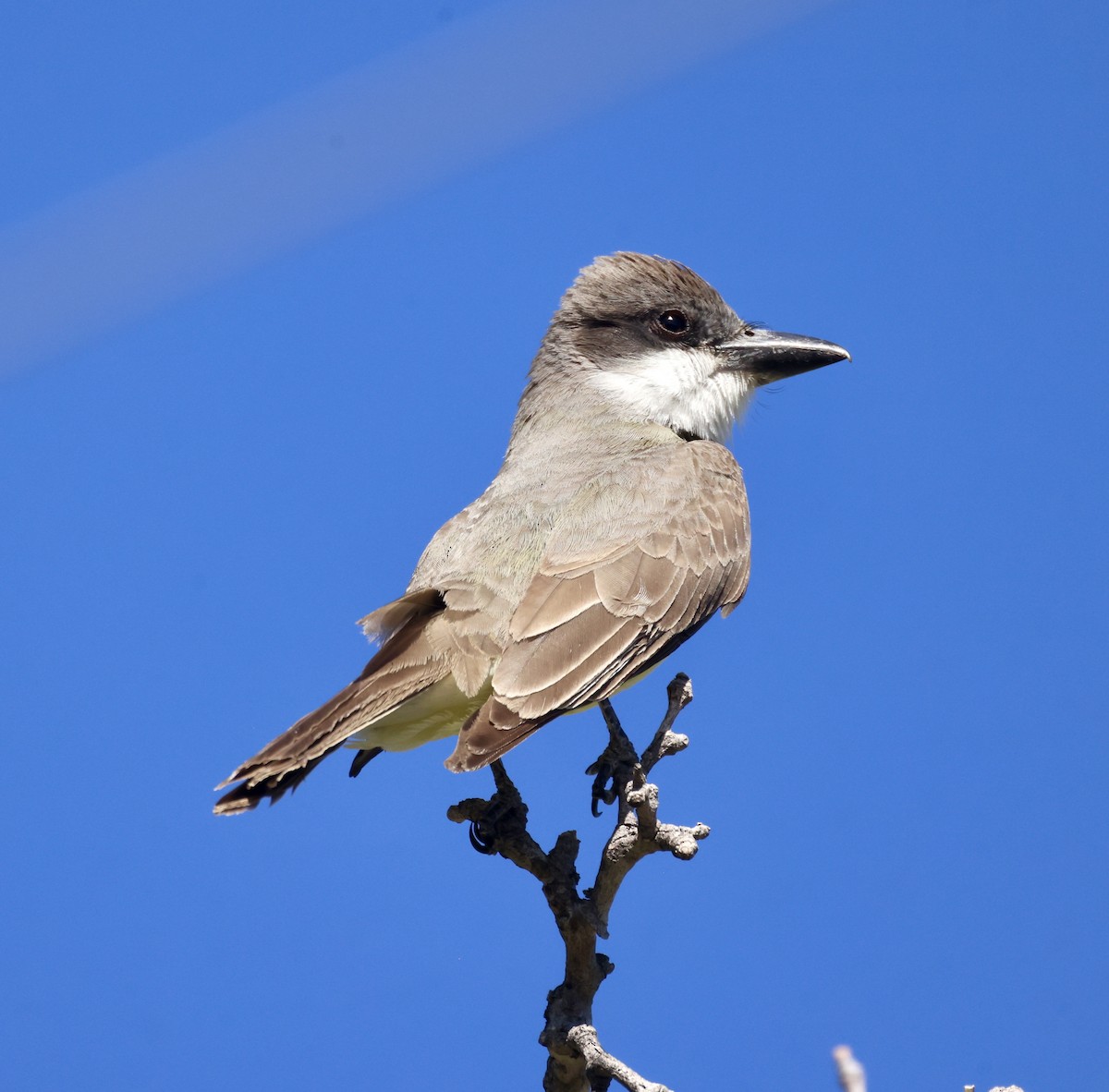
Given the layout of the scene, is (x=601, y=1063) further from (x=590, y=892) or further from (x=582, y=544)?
(x=582, y=544)

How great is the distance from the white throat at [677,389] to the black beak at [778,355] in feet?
0.21

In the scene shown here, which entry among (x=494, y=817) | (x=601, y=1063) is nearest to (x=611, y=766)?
(x=494, y=817)

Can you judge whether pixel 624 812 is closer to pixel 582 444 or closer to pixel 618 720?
pixel 618 720

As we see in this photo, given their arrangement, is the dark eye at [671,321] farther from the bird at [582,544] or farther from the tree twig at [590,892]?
the tree twig at [590,892]

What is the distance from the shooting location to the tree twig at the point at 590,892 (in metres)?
4.15

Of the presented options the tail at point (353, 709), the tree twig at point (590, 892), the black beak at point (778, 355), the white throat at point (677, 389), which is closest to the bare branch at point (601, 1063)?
the tree twig at point (590, 892)

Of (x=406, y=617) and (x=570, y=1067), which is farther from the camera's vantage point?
(x=406, y=617)

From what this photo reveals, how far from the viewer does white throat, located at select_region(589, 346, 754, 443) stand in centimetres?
654

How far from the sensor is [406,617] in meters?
5.26

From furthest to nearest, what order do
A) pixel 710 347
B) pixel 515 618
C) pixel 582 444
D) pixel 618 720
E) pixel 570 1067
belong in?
1. pixel 710 347
2. pixel 582 444
3. pixel 618 720
4. pixel 515 618
5. pixel 570 1067

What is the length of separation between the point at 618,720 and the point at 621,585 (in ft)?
2.06

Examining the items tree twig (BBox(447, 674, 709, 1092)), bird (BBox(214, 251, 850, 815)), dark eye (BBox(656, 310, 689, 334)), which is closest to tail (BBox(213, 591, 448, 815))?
bird (BBox(214, 251, 850, 815))

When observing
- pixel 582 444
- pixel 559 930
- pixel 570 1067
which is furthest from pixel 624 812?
pixel 582 444

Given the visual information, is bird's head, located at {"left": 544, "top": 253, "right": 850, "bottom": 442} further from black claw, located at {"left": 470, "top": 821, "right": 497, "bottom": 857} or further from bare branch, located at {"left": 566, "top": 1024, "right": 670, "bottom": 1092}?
bare branch, located at {"left": 566, "top": 1024, "right": 670, "bottom": 1092}
